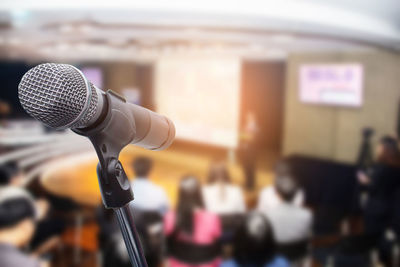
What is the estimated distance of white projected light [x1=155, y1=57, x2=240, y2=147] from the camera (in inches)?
317

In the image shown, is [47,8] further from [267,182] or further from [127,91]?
[127,91]

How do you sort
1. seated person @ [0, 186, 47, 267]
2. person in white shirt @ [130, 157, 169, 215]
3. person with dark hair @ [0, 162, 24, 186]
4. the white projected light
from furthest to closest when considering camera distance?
the white projected light, person in white shirt @ [130, 157, 169, 215], person with dark hair @ [0, 162, 24, 186], seated person @ [0, 186, 47, 267]

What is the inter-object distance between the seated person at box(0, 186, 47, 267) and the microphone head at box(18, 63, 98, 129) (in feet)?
5.26

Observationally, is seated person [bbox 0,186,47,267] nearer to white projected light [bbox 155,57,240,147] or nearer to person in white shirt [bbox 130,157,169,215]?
person in white shirt [bbox 130,157,169,215]

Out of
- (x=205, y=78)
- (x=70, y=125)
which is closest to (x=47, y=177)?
(x=205, y=78)

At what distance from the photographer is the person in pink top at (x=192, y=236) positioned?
9.21 ft

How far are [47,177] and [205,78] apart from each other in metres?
3.99

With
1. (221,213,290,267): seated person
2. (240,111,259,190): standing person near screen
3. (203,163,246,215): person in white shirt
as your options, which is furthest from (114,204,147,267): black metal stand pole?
(240,111,259,190): standing person near screen

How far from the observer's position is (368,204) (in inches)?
157

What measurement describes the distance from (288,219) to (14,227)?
76.9 inches

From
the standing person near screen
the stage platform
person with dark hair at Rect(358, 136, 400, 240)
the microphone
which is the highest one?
the microphone

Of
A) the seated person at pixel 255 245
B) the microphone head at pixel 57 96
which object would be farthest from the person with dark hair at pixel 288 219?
the microphone head at pixel 57 96

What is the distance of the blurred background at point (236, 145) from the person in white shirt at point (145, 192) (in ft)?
0.04

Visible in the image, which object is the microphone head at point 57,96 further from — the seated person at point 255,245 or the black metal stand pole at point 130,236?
the seated person at point 255,245
